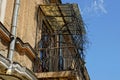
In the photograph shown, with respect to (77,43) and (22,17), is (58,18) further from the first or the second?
(22,17)

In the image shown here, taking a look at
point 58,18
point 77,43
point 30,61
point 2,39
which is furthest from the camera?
point 58,18

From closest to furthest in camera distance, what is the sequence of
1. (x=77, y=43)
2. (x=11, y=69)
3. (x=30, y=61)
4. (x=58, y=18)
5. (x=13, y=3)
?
1. (x=11, y=69)
2. (x=13, y=3)
3. (x=30, y=61)
4. (x=77, y=43)
5. (x=58, y=18)

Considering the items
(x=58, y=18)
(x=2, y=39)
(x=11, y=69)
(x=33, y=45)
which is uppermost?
(x=58, y=18)

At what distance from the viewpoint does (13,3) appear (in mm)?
10945

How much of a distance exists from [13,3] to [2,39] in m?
1.45

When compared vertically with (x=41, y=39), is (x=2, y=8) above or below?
below

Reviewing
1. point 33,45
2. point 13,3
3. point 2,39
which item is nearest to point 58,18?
point 33,45

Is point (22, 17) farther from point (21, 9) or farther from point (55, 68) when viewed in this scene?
point (55, 68)

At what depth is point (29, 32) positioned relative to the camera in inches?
470

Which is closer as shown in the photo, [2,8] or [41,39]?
[2,8]

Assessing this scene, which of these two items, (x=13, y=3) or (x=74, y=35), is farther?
(x=74, y=35)

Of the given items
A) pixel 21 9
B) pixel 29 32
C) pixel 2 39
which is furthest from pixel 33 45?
pixel 2 39

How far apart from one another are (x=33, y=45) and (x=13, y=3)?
180cm

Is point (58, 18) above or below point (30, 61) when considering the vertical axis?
above
